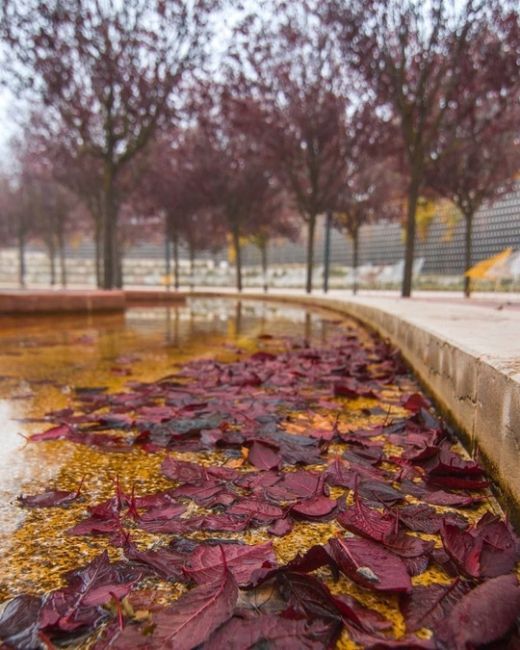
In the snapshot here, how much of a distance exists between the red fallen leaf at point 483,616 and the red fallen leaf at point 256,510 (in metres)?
0.40

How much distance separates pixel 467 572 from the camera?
832 mm

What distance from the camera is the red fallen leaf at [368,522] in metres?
0.94

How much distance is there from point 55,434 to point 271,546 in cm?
94

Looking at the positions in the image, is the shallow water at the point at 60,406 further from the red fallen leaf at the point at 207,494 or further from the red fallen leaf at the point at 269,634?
the red fallen leaf at the point at 269,634

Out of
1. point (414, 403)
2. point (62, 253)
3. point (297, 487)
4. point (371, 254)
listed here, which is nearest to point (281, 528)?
point (297, 487)

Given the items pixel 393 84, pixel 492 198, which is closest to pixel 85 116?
pixel 393 84

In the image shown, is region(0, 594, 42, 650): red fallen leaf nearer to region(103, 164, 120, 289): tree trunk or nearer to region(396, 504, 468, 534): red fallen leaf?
region(396, 504, 468, 534): red fallen leaf

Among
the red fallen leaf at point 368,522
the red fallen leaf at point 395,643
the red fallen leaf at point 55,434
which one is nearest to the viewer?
the red fallen leaf at point 395,643

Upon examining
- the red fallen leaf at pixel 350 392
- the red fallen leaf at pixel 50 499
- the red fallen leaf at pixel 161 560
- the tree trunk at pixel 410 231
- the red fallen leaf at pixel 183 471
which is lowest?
the red fallen leaf at pixel 350 392

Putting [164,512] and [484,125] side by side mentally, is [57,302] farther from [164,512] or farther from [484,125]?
[484,125]

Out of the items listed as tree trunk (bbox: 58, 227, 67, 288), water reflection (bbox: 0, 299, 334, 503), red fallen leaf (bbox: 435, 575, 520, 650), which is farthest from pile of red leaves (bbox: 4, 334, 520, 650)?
tree trunk (bbox: 58, 227, 67, 288)

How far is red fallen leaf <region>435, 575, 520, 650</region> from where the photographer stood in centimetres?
66

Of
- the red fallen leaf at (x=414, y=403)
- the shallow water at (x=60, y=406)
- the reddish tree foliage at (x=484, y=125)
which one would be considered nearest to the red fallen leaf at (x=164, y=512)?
the shallow water at (x=60, y=406)

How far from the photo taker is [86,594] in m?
0.76
